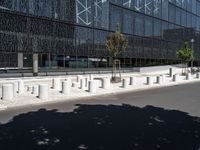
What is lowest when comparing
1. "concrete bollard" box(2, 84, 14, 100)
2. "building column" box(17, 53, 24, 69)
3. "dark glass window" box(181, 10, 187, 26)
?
"concrete bollard" box(2, 84, 14, 100)

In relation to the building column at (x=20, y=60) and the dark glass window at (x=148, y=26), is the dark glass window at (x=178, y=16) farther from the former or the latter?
the building column at (x=20, y=60)

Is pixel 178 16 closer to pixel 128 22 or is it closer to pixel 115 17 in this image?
pixel 128 22

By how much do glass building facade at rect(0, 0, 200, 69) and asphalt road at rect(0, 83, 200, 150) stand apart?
17.8 meters

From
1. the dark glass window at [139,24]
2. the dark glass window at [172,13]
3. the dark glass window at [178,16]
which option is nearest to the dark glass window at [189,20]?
the dark glass window at [178,16]

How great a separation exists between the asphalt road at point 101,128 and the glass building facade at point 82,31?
58.3 feet

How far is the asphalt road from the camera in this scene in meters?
8.10

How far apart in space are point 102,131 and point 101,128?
431 mm

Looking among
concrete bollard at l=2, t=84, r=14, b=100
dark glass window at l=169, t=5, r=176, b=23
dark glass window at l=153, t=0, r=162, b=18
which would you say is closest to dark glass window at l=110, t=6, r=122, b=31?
dark glass window at l=153, t=0, r=162, b=18

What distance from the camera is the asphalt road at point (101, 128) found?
810 cm

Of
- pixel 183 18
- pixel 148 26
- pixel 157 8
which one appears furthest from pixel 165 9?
pixel 183 18

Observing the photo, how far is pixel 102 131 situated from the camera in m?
9.50

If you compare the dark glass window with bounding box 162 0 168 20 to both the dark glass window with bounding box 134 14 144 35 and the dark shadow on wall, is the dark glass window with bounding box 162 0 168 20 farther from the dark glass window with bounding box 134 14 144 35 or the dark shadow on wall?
the dark shadow on wall

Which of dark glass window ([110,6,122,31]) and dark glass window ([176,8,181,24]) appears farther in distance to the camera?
dark glass window ([176,8,181,24])

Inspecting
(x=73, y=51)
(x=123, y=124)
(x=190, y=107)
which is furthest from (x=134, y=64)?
(x=123, y=124)
